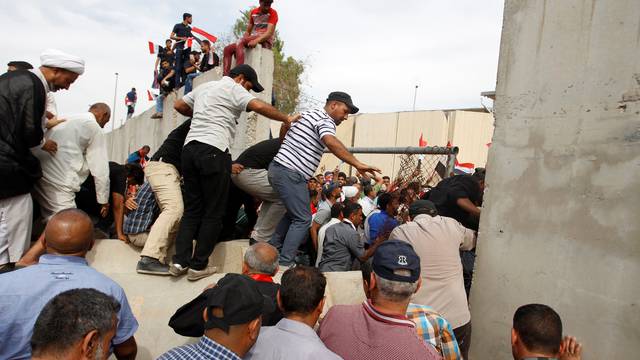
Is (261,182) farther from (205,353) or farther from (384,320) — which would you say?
(205,353)

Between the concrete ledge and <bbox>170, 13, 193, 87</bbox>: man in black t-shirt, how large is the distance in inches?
295

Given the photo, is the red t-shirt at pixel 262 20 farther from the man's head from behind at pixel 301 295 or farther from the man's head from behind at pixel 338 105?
the man's head from behind at pixel 301 295

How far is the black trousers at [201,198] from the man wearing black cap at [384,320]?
5.70ft

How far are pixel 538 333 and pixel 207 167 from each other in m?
2.63

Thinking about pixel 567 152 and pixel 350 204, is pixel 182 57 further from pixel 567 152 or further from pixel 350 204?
pixel 567 152

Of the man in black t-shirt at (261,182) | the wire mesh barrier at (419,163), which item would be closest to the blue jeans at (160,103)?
the wire mesh barrier at (419,163)

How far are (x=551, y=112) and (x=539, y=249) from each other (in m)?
0.99

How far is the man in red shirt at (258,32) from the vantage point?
20.0ft

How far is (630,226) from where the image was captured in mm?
2803

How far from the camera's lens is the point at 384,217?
217 inches

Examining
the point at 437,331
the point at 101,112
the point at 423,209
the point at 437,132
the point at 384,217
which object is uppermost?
the point at 437,132

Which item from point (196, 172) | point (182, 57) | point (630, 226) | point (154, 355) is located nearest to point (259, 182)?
point (196, 172)

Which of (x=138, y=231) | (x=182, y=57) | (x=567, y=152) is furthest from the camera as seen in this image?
(x=182, y=57)

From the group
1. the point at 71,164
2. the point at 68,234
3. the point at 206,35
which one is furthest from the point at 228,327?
the point at 206,35
